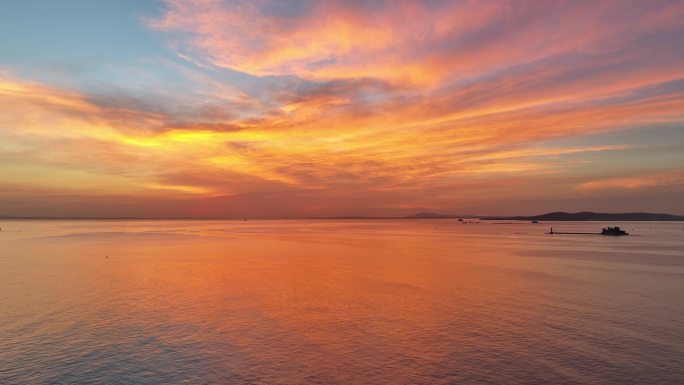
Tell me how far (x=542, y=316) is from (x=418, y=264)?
30.4m

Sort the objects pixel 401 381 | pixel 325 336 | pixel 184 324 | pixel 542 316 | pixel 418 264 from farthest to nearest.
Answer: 1. pixel 418 264
2. pixel 542 316
3. pixel 184 324
4. pixel 325 336
5. pixel 401 381

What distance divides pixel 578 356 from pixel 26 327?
28438 millimetres

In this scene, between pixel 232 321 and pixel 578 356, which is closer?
pixel 578 356

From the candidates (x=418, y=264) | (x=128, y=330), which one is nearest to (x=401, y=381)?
(x=128, y=330)

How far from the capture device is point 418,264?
57906 millimetres

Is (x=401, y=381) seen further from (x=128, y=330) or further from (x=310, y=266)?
(x=310, y=266)

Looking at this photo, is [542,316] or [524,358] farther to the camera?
[542,316]

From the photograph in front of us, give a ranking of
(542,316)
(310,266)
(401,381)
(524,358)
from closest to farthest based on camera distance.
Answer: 1. (401,381)
2. (524,358)
3. (542,316)
4. (310,266)

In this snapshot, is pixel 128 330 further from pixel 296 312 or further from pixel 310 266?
pixel 310 266

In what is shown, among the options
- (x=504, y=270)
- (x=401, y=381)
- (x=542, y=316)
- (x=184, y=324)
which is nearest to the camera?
(x=401, y=381)

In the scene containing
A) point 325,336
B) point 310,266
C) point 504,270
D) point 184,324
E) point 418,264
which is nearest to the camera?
point 325,336

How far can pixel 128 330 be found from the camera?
2445cm

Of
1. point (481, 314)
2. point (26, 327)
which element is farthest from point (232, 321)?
point (481, 314)

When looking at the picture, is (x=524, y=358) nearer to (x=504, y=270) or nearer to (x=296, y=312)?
(x=296, y=312)
